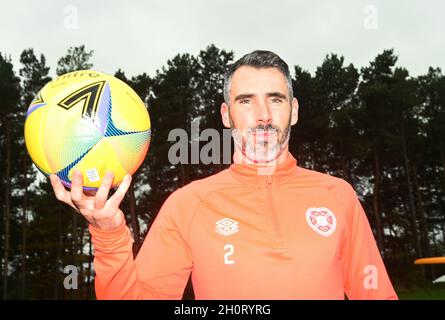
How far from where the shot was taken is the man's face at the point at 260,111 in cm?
329

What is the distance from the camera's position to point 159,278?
3164 millimetres

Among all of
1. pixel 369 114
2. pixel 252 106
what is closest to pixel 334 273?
pixel 252 106

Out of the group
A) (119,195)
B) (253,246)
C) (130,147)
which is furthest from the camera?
(130,147)

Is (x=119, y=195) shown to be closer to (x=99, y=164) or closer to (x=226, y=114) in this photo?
(x=99, y=164)

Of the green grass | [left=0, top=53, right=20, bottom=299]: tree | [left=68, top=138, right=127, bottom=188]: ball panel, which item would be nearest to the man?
[left=68, top=138, right=127, bottom=188]: ball panel

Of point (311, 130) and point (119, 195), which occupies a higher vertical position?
point (311, 130)

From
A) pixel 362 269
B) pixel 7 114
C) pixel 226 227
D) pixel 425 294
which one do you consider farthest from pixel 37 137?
pixel 7 114

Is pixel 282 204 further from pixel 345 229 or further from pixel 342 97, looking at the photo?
pixel 342 97

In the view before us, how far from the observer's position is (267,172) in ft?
11.4

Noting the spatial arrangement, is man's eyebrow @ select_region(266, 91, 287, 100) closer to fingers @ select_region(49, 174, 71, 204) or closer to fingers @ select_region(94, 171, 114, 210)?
fingers @ select_region(94, 171, 114, 210)

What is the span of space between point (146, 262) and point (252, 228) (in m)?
0.82

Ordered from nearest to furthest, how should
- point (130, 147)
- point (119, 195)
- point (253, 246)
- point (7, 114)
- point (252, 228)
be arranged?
point (119, 195), point (253, 246), point (252, 228), point (130, 147), point (7, 114)

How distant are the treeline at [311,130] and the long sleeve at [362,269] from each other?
29.3m

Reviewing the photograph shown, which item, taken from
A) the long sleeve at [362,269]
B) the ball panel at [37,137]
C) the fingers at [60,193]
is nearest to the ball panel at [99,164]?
the fingers at [60,193]
